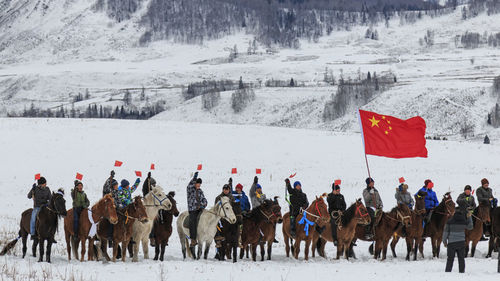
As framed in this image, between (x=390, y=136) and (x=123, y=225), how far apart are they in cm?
1109

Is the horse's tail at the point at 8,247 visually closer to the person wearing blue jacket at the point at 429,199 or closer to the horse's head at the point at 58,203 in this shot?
the horse's head at the point at 58,203

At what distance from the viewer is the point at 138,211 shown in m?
16.6

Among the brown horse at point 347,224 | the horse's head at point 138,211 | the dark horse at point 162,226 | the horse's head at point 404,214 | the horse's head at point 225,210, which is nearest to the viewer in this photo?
the horse's head at point 138,211

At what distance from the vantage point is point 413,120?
23422mm

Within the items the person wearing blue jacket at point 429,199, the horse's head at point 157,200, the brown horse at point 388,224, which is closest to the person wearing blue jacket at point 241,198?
the horse's head at point 157,200

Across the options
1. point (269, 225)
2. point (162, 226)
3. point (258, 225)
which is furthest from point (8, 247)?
point (269, 225)

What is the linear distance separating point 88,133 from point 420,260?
42423 millimetres

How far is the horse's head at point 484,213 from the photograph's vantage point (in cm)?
1928

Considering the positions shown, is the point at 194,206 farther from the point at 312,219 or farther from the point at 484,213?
the point at 484,213

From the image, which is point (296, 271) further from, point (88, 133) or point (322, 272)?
point (88, 133)

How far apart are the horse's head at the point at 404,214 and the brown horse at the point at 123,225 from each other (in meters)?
7.83

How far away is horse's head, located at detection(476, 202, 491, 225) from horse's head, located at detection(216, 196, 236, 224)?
8.08 metres

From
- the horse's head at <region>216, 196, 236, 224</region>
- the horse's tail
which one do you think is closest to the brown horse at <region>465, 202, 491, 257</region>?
the horse's head at <region>216, 196, 236, 224</region>

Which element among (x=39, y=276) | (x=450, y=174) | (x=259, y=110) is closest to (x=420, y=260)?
(x=39, y=276)
